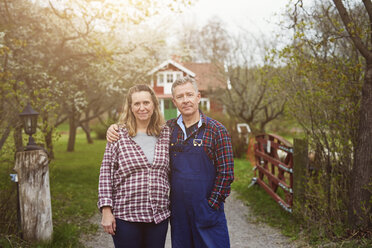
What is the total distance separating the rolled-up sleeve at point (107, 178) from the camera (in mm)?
2549

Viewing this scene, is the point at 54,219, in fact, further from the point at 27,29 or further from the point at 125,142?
the point at 27,29

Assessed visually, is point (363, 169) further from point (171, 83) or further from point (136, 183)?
point (171, 83)

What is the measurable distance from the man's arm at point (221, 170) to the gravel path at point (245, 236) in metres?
2.42

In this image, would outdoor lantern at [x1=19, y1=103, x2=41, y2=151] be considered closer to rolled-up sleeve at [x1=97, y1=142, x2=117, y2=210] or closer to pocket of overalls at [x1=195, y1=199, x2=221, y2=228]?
rolled-up sleeve at [x1=97, y1=142, x2=117, y2=210]

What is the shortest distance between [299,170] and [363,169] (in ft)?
3.70

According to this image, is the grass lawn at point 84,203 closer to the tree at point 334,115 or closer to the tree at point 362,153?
the tree at point 334,115

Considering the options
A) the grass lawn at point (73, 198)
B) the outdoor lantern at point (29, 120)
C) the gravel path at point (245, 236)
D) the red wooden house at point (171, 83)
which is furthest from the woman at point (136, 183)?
the red wooden house at point (171, 83)

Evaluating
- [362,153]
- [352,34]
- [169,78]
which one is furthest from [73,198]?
[169,78]

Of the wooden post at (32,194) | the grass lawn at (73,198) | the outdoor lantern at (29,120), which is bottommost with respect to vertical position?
the grass lawn at (73,198)

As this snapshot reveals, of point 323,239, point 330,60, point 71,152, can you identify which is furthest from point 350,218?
point 71,152

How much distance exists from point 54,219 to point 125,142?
4.11m

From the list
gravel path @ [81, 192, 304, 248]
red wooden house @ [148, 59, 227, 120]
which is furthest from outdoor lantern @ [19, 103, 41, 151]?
red wooden house @ [148, 59, 227, 120]

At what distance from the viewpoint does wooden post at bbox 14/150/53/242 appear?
428 centimetres

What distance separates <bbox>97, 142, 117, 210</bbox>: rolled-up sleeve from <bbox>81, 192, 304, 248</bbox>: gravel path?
8.95 ft
